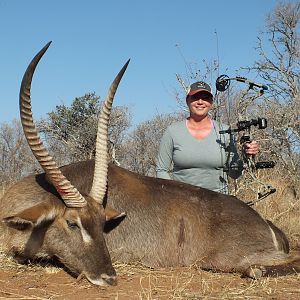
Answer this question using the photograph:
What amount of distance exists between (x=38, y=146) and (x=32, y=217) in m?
0.60

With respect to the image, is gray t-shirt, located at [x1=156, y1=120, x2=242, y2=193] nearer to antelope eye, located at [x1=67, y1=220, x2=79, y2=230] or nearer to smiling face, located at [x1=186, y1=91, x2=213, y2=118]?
smiling face, located at [x1=186, y1=91, x2=213, y2=118]

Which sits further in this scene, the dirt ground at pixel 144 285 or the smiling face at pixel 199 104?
the smiling face at pixel 199 104

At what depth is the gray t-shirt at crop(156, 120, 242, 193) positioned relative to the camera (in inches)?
251

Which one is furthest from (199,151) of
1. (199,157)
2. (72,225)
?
(72,225)

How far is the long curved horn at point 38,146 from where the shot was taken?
3.94 m

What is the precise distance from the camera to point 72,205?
4387mm

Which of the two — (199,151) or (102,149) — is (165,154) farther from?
(102,149)

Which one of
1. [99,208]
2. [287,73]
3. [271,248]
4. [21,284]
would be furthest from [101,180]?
[287,73]

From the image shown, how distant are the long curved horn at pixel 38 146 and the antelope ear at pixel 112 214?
41cm

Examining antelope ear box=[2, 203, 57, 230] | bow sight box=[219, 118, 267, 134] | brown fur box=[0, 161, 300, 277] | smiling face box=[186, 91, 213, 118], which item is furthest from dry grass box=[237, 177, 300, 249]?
antelope ear box=[2, 203, 57, 230]

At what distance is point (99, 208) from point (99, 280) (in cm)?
71

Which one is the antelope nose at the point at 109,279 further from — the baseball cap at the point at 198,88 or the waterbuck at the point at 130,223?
the baseball cap at the point at 198,88

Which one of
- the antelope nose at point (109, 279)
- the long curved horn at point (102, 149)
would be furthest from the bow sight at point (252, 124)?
the antelope nose at point (109, 279)

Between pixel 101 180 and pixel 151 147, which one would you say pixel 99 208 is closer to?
pixel 101 180
